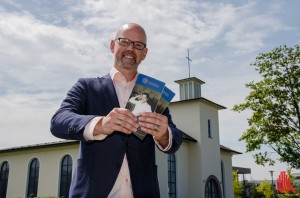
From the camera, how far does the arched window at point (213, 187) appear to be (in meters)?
28.3

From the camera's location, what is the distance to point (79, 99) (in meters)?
2.62

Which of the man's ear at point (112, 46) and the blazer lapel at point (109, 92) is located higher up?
the man's ear at point (112, 46)

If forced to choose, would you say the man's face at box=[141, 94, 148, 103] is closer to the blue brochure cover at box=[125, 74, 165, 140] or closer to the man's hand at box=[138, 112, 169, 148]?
the blue brochure cover at box=[125, 74, 165, 140]

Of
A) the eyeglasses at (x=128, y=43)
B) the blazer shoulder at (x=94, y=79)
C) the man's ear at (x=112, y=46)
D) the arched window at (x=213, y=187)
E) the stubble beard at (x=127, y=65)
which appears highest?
the man's ear at (x=112, y=46)

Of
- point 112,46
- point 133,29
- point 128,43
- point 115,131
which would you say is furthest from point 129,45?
point 115,131

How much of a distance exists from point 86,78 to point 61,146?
24.4 metres

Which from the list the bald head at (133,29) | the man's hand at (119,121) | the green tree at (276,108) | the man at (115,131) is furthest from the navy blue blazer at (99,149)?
the green tree at (276,108)

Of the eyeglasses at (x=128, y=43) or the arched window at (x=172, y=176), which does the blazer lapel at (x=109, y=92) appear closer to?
the eyeglasses at (x=128, y=43)

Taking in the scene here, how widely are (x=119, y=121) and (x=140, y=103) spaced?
0.25m

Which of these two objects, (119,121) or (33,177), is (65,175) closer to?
(33,177)

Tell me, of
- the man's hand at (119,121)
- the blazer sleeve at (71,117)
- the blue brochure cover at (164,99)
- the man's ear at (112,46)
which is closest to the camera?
the man's hand at (119,121)

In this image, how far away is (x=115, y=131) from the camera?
2527 millimetres

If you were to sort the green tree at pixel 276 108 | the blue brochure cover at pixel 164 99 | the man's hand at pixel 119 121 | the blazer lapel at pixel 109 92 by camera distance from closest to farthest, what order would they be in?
the man's hand at pixel 119 121
the blue brochure cover at pixel 164 99
the blazer lapel at pixel 109 92
the green tree at pixel 276 108

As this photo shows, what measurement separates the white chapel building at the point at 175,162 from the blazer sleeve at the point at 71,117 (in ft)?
71.0
